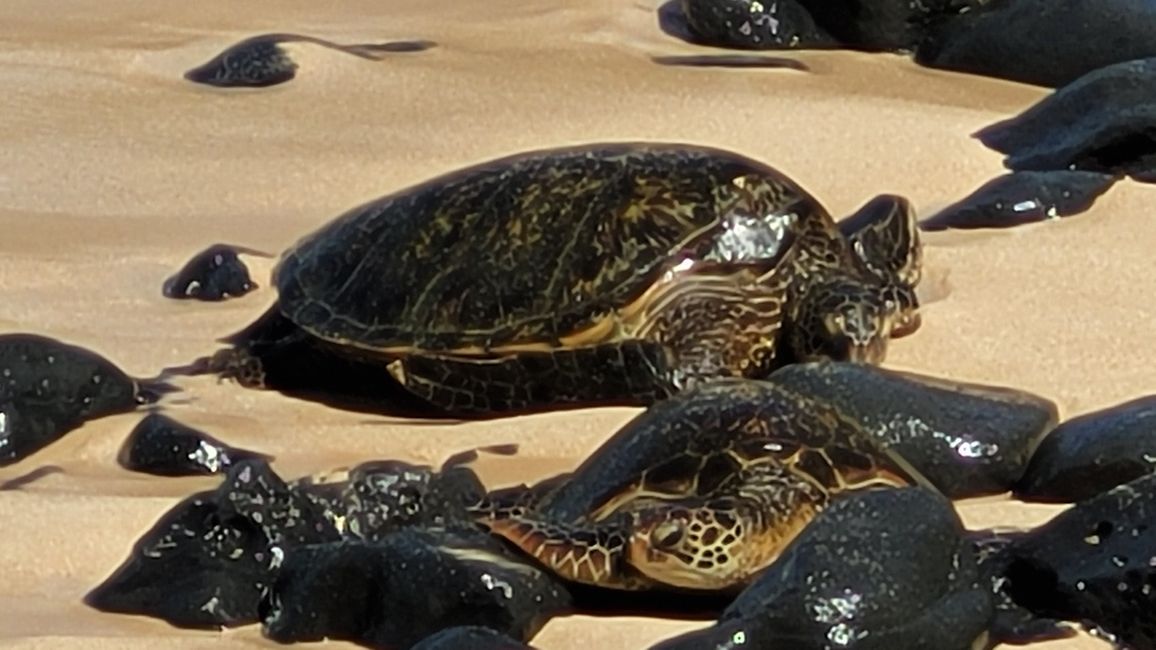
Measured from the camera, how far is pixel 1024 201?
6402 millimetres

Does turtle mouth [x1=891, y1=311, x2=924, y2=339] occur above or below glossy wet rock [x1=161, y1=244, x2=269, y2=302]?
above

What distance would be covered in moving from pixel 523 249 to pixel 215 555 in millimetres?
1420

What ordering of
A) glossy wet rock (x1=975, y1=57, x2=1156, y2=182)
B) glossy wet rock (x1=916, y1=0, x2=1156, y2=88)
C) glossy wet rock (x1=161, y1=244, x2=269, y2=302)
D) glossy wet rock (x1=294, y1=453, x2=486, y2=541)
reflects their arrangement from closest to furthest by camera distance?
glossy wet rock (x1=294, y1=453, x2=486, y2=541) < glossy wet rock (x1=161, y1=244, x2=269, y2=302) < glossy wet rock (x1=975, y1=57, x2=1156, y2=182) < glossy wet rock (x1=916, y1=0, x2=1156, y2=88)

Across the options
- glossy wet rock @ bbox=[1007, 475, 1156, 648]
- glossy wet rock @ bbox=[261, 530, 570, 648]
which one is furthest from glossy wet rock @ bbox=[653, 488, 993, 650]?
glossy wet rock @ bbox=[261, 530, 570, 648]

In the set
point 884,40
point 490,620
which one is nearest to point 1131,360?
point 490,620

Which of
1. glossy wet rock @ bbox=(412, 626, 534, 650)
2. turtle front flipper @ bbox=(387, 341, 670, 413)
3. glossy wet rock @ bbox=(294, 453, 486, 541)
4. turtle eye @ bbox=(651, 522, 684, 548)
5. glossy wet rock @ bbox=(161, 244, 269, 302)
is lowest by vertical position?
glossy wet rock @ bbox=(161, 244, 269, 302)

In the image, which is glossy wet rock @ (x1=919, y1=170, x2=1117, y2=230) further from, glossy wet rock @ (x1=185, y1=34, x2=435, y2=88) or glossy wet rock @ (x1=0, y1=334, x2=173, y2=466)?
glossy wet rock @ (x1=185, y1=34, x2=435, y2=88)

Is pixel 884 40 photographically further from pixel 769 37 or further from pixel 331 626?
pixel 331 626

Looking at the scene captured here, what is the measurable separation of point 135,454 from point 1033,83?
4.41 meters

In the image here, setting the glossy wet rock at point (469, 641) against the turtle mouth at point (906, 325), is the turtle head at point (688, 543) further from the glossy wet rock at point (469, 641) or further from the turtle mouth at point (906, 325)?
the turtle mouth at point (906, 325)

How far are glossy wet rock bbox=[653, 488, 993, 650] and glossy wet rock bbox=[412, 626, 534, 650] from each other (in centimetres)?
28

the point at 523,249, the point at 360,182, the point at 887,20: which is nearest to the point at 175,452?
the point at 523,249

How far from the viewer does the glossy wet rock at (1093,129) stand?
673 centimetres

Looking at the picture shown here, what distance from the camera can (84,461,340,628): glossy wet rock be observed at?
3.83m
